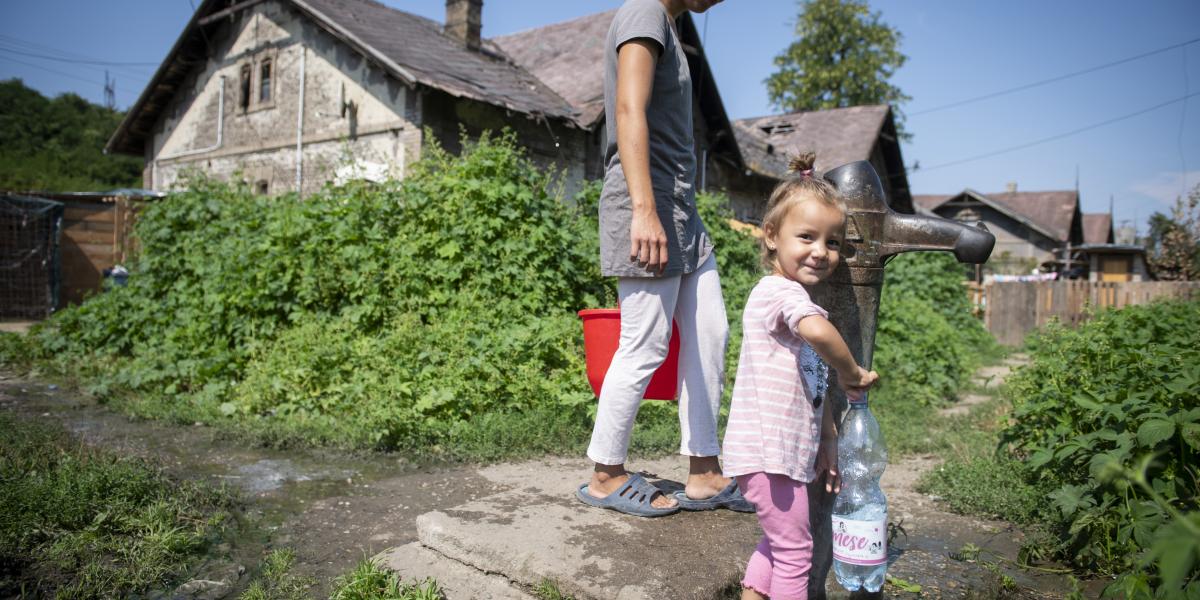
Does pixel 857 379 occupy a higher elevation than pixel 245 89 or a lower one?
lower

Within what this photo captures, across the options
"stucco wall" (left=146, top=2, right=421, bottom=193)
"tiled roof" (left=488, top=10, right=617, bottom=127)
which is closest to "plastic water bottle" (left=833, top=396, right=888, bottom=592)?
"stucco wall" (left=146, top=2, right=421, bottom=193)

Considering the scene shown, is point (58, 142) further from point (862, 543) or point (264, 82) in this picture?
point (862, 543)

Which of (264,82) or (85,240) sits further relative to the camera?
(85,240)

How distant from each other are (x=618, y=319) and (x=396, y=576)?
1186 millimetres

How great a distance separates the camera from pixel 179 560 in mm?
2645

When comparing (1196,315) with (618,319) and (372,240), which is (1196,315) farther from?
(372,240)

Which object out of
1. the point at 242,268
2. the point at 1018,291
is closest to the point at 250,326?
the point at 242,268

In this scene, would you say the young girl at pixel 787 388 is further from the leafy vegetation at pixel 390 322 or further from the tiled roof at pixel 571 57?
the tiled roof at pixel 571 57

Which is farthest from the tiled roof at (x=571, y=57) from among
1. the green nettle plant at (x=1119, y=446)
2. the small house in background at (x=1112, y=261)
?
the small house in background at (x=1112, y=261)

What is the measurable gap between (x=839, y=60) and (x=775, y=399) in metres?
33.1

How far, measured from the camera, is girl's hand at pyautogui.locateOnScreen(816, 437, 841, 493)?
206cm

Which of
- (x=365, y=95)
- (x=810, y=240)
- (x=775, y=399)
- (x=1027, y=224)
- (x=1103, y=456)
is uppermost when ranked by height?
(x=1027, y=224)

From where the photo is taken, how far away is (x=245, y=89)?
14.9 metres

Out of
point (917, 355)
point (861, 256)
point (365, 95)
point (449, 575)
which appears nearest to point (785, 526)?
Answer: point (861, 256)
